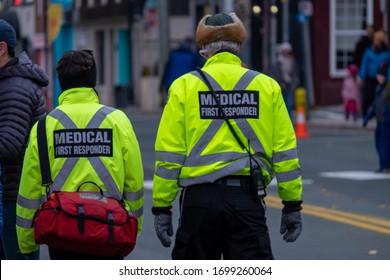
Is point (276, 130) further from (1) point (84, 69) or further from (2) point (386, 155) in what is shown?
(2) point (386, 155)

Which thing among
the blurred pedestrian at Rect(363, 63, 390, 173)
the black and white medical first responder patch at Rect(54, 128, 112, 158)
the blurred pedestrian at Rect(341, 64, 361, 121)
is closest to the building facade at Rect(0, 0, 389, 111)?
the blurred pedestrian at Rect(341, 64, 361, 121)

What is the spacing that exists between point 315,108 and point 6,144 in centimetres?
→ 3032

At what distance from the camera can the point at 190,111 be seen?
22.1 feet

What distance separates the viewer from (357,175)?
730 inches

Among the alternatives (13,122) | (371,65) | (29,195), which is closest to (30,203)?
(29,195)

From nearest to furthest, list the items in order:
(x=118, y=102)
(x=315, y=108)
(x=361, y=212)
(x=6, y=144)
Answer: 1. (x=6, y=144)
2. (x=361, y=212)
3. (x=315, y=108)
4. (x=118, y=102)

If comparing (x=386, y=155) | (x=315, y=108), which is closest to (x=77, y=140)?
(x=386, y=155)

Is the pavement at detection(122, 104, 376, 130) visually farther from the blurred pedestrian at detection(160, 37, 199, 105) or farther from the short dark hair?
the short dark hair

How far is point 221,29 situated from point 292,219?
3.34ft

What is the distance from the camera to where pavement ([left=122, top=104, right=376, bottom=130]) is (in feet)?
96.7

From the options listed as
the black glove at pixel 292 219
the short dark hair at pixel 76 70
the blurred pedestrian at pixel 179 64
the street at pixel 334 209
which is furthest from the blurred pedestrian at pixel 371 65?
the short dark hair at pixel 76 70

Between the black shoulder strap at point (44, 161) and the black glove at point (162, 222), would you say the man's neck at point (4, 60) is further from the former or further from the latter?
the black glove at point (162, 222)

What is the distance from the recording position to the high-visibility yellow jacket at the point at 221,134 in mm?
6734

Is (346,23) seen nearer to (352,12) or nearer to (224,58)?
(352,12)
